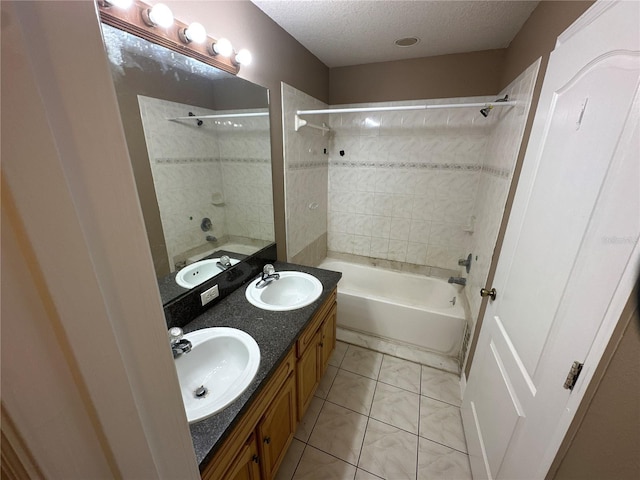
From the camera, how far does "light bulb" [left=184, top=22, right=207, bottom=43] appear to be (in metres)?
1.08

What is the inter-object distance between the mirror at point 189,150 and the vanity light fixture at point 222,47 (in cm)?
8

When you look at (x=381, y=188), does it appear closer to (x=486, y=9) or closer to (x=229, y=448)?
(x=486, y=9)

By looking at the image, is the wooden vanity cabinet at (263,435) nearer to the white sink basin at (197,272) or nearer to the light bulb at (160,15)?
the white sink basin at (197,272)

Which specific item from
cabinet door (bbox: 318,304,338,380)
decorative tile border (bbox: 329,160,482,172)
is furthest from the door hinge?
decorative tile border (bbox: 329,160,482,172)

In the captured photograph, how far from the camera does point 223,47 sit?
123 cm

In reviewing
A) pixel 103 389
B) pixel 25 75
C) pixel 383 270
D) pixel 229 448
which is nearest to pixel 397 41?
pixel 383 270

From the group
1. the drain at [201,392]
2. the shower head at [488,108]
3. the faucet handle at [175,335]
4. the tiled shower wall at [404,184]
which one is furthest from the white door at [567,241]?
the faucet handle at [175,335]

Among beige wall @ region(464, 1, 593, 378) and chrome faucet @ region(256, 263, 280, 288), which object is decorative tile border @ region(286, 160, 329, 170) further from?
beige wall @ region(464, 1, 593, 378)

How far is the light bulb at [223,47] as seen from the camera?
1.21 metres

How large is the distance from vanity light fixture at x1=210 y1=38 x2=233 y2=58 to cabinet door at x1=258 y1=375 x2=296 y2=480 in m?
1.61

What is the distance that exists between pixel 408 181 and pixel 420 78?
0.87 m

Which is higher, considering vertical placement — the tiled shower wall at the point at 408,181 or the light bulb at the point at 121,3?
the light bulb at the point at 121,3

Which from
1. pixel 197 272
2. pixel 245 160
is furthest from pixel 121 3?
pixel 197 272

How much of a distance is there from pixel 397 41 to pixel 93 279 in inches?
91.7
